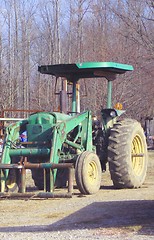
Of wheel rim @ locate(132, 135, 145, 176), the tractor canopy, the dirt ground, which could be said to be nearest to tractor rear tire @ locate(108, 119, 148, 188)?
wheel rim @ locate(132, 135, 145, 176)

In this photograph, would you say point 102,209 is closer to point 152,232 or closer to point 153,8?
point 152,232

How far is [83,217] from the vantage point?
8.98 metres

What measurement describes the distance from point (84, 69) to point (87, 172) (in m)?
2.56

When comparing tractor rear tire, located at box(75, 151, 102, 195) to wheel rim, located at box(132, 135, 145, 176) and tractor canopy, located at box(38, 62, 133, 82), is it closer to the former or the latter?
wheel rim, located at box(132, 135, 145, 176)

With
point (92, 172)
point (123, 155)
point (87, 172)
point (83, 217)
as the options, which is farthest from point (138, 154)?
point (83, 217)

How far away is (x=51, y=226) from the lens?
8.38 m

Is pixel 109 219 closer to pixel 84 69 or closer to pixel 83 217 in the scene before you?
pixel 83 217

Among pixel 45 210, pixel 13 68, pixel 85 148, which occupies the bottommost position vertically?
pixel 45 210

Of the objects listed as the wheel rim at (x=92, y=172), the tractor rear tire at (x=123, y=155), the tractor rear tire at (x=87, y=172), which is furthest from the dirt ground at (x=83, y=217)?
the tractor rear tire at (x=123, y=155)

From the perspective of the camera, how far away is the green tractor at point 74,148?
11.3 meters

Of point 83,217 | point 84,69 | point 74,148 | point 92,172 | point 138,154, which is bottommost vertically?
point 83,217

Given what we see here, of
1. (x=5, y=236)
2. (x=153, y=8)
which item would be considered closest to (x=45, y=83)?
(x=153, y=8)

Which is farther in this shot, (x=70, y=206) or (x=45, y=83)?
(x=45, y=83)

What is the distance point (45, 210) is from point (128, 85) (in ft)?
64.6
